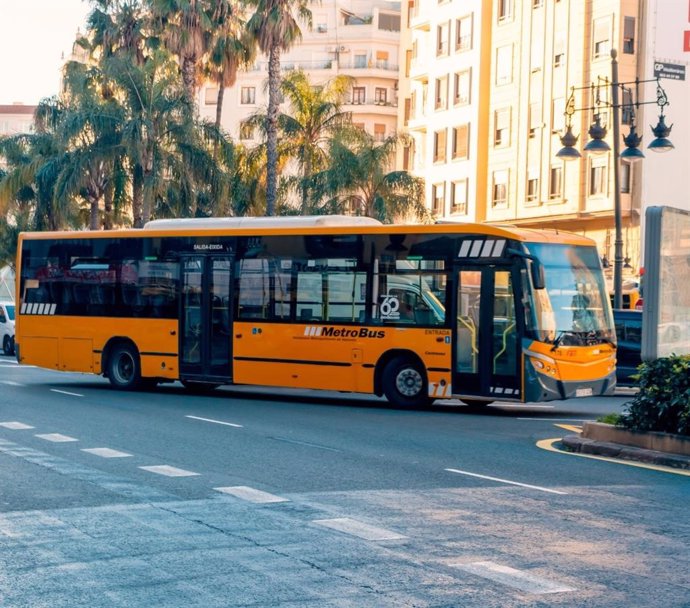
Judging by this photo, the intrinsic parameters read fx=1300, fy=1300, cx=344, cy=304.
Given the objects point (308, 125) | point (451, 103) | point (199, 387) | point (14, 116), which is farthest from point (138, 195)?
point (14, 116)

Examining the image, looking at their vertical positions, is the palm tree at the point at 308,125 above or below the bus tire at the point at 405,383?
above

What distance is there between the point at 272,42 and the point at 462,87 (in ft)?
81.0

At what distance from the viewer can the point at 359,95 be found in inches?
3561

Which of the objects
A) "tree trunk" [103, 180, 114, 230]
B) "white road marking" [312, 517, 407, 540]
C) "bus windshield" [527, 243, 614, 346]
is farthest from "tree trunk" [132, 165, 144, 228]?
"white road marking" [312, 517, 407, 540]

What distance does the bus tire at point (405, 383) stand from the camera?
21.1 metres

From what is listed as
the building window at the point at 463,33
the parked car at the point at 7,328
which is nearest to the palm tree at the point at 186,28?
the parked car at the point at 7,328

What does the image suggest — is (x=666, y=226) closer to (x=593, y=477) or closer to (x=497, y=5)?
(x=593, y=477)

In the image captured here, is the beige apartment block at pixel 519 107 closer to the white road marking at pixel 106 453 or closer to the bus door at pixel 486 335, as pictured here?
the bus door at pixel 486 335

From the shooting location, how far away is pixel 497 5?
6166cm

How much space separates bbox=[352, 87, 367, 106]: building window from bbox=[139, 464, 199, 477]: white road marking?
259 feet

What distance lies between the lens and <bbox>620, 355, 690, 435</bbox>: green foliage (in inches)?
547

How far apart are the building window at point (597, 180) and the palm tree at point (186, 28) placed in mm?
17212

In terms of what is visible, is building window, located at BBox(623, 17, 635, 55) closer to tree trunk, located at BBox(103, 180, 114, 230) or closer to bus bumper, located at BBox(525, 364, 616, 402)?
tree trunk, located at BBox(103, 180, 114, 230)

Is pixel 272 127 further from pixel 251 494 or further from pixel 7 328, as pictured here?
pixel 251 494
